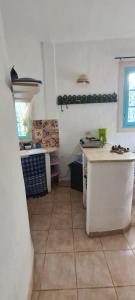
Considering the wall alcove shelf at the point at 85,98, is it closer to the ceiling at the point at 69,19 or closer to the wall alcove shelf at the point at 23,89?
the ceiling at the point at 69,19

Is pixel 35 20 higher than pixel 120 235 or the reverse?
higher

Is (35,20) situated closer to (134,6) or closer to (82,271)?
(134,6)

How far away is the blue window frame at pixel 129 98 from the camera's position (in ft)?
10.5

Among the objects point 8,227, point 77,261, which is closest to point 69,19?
point 8,227

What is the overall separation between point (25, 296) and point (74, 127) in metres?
2.64

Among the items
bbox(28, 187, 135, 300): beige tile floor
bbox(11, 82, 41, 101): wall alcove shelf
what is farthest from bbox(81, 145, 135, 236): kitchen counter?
bbox(11, 82, 41, 101): wall alcove shelf

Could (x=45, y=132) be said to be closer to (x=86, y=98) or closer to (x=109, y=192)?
(x=86, y=98)

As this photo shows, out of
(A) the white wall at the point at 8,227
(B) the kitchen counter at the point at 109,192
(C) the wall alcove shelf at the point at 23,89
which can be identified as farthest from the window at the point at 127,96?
(A) the white wall at the point at 8,227

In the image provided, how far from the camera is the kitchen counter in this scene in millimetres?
1798

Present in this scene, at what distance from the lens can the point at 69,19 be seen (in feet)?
7.84

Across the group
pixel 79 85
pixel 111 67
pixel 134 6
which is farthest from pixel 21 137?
pixel 134 6

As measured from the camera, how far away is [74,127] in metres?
3.38

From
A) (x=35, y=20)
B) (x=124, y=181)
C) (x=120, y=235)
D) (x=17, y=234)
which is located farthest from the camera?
(x=35, y=20)

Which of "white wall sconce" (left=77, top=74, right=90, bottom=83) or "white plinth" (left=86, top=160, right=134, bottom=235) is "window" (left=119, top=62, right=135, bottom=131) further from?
"white plinth" (left=86, top=160, right=134, bottom=235)
